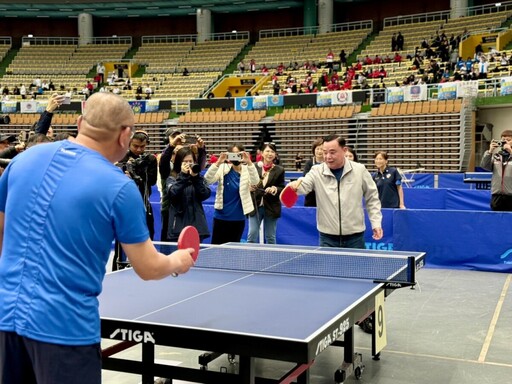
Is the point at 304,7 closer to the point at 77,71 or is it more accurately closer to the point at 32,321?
the point at 77,71

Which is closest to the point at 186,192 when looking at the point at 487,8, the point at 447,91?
the point at 447,91

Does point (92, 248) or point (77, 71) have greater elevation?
point (77, 71)

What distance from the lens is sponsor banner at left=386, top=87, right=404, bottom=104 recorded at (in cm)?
2253

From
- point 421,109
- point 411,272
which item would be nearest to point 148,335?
point 411,272

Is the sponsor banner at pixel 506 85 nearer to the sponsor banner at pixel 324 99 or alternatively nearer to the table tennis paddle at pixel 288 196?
the sponsor banner at pixel 324 99

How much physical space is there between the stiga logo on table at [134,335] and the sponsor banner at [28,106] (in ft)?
89.0

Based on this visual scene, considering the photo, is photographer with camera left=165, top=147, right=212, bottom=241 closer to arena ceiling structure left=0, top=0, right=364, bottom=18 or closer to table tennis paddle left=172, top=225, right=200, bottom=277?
table tennis paddle left=172, top=225, right=200, bottom=277

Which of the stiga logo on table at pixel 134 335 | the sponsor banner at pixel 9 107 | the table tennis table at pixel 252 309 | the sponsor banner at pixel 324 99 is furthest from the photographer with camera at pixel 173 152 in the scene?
the sponsor banner at pixel 9 107

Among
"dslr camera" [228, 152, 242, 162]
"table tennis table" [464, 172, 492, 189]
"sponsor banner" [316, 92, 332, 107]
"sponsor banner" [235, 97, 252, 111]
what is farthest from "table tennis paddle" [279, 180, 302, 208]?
"sponsor banner" [235, 97, 252, 111]

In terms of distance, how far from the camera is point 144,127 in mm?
28438

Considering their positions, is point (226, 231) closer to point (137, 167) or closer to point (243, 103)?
point (137, 167)

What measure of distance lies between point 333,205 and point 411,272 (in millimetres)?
1567

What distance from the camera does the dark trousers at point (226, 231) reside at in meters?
7.50

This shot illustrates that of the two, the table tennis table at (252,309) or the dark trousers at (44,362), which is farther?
the table tennis table at (252,309)
